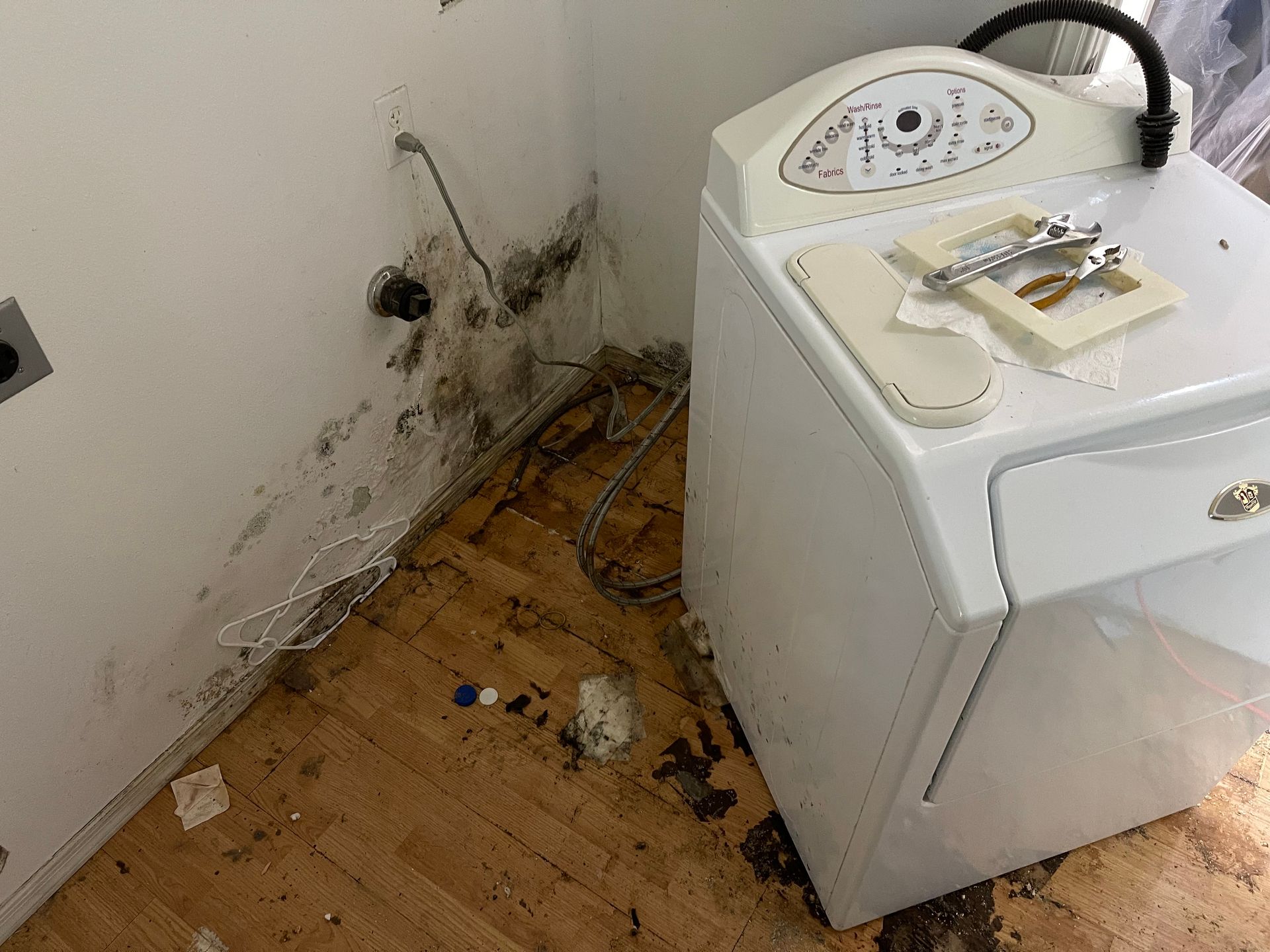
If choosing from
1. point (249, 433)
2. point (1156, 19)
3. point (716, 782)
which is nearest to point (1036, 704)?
point (716, 782)

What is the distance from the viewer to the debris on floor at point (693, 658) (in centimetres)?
138

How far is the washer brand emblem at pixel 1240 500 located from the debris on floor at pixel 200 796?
1.26 metres

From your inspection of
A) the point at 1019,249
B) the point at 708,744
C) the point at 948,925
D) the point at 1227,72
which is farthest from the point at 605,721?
the point at 1227,72

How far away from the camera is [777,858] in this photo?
1.22 metres

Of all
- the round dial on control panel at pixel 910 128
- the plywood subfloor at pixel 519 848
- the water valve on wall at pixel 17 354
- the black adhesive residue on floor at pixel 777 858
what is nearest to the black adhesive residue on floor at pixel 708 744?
the plywood subfloor at pixel 519 848

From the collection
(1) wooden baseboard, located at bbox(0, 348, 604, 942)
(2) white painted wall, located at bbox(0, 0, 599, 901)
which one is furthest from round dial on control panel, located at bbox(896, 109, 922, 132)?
(1) wooden baseboard, located at bbox(0, 348, 604, 942)

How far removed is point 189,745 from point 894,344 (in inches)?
45.0

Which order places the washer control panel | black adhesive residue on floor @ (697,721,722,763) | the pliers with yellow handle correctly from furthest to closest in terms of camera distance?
1. black adhesive residue on floor @ (697,721,722,763)
2. the washer control panel
3. the pliers with yellow handle

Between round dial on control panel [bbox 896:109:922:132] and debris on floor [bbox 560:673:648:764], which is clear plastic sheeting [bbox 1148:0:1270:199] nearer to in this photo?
round dial on control panel [bbox 896:109:922:132]

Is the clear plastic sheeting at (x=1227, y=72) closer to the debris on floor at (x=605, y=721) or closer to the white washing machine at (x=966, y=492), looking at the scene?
the white washing machine at (x=966, y=492)

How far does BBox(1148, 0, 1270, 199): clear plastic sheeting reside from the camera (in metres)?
1.07

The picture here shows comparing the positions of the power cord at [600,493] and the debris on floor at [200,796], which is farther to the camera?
the power cord at [600,493]

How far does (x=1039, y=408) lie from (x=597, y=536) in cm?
97

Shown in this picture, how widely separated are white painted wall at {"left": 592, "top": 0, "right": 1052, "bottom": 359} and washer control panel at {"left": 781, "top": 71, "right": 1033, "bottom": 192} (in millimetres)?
221
